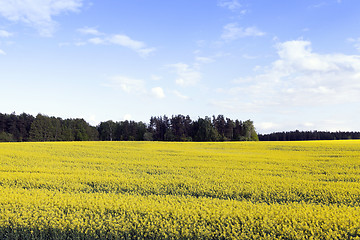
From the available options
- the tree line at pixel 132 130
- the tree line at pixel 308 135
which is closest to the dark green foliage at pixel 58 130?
the tree line at pixel 132 130

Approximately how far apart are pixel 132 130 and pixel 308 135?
75.8 m

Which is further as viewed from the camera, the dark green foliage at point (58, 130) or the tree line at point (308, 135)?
the tree line at point (308, 135)

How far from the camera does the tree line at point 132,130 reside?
8825cm

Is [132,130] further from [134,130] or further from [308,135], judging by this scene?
[308,135]

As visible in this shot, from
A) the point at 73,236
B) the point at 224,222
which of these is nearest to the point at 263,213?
the point at 224,222

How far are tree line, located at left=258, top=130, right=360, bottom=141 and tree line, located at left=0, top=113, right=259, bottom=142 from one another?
25.9 m

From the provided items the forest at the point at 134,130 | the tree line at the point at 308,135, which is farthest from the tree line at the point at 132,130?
the tree line at the point at 308,135

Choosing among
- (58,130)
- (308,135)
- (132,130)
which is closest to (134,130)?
(132,130)

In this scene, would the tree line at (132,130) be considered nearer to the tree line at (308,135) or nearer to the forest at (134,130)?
the forest at (134,130)

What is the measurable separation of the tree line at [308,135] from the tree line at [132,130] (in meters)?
25.9

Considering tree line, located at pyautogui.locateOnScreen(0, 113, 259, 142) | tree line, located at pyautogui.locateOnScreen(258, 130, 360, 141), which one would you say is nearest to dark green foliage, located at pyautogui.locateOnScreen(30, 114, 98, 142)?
tree line, located at pyautogui.locateOnScreen(0, 113, 259, 142)

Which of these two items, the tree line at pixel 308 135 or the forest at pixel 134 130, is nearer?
the forest at pixel 134 130

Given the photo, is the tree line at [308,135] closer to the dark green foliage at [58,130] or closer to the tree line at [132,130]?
the tree line at [132,130]

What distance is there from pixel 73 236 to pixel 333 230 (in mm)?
6759
